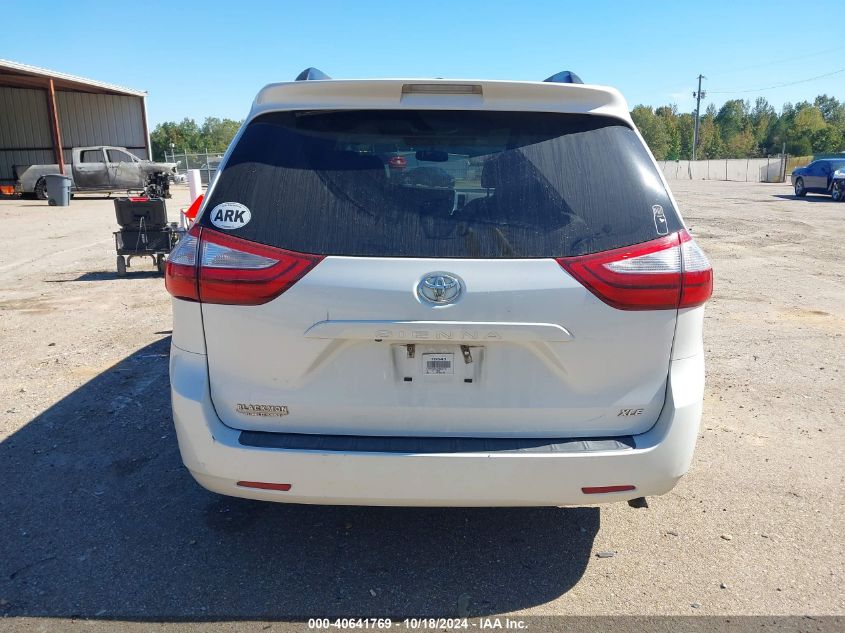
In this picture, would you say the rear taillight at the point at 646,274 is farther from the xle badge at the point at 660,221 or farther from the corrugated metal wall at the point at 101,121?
the corrugated metal wall at the point at 101,121

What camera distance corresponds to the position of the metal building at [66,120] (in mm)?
33000

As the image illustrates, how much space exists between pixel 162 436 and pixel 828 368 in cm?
537

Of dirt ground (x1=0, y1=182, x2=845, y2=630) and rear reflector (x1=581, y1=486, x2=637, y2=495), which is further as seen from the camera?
dirt ground (x1=0, y1=182, x2=845, y2=630)

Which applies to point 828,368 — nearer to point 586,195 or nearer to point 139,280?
point 586,195

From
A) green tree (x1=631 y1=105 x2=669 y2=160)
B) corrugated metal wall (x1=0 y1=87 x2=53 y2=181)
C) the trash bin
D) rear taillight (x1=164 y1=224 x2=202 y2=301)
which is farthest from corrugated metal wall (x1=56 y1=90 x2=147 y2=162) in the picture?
green tree (x1=631 y1=105 x2=669 y2=160)

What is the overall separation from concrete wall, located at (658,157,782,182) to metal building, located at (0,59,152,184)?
1426 inches

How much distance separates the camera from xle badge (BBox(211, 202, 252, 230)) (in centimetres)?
256

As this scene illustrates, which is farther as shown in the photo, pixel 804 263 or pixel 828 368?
pixel 804 263

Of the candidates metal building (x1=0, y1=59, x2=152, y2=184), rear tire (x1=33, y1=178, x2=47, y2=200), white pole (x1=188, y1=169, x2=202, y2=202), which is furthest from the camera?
metal building (x1=0, y1=59, x2=152, y2=184)

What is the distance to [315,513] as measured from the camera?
346cm

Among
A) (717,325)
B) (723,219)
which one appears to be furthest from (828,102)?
(717,325)

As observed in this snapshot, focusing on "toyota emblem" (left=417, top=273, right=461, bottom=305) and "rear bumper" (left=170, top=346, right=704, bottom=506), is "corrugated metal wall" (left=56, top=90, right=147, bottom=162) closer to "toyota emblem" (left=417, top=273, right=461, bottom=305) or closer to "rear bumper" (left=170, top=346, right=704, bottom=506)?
"rear bumper" (left=170, top=346, right=704, bottom=506)

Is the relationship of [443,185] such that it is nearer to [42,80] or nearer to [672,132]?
[42,80]

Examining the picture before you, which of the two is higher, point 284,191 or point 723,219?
point 284,191
